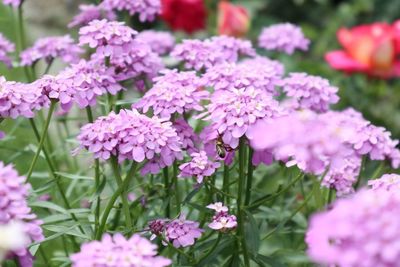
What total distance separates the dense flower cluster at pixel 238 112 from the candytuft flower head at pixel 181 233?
12 centimetres

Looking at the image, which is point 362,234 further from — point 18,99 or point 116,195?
point 18,99

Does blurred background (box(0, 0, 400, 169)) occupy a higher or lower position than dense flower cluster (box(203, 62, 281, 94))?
lower

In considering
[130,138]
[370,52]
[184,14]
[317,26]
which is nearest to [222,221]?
[130,138]

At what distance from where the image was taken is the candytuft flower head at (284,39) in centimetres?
159

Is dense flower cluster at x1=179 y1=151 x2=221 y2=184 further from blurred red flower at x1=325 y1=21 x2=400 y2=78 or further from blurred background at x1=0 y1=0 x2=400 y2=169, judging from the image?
blurred background at x1=0 y1=0 x2=400 y2=169

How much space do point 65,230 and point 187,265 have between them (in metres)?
0.17

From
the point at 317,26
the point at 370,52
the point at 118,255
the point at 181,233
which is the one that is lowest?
the point at 317,26

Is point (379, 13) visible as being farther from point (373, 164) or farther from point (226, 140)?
point (226, 140)

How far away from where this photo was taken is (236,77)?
3.85 feet

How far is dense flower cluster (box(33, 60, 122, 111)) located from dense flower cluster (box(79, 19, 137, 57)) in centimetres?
3

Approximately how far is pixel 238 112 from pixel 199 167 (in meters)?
0.10

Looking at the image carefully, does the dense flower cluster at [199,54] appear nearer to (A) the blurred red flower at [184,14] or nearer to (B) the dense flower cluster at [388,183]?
(B) the dense flower cluster at [388,183]

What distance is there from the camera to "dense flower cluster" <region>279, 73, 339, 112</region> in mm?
1246

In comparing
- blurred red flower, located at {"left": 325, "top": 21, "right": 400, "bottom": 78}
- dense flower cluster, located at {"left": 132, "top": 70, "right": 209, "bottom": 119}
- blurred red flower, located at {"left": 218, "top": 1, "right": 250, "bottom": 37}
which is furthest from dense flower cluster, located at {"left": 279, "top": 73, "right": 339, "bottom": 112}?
blurred red flower, located at {"left": 218, "top": 1, "right": 250, "bottom": 37}
